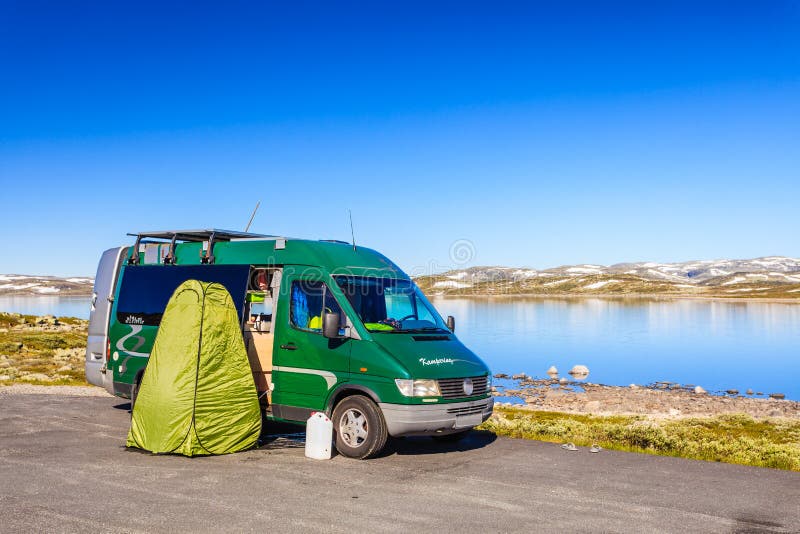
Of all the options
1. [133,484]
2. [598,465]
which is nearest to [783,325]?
[598,465]

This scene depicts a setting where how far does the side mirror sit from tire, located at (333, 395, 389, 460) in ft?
3.39

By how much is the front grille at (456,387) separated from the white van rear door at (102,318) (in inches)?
290

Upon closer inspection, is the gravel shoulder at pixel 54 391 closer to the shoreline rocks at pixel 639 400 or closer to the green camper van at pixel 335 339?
the green camper van at pixel 335 339

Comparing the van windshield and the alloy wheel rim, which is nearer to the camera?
the alloy wheel rim

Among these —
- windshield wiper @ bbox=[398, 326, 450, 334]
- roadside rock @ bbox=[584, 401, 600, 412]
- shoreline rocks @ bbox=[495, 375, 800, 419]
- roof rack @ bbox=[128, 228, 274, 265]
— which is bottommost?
shoreline rocks @ bbox=[495, 375, 800, 419]

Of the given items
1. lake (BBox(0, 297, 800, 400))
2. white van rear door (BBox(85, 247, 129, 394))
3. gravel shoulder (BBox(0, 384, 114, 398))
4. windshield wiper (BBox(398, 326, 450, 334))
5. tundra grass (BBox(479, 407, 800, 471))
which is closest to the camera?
windshield wiper (BBox(398, 326, 450, 334))

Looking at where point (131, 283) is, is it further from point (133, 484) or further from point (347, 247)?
point (133, 484)

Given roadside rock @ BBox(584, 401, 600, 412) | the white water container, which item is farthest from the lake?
the white water container

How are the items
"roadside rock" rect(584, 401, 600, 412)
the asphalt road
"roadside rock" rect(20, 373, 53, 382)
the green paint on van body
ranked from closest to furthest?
the asphalt road, the green paint on van body, "roadside rock" rect(20, 373, 53, 382), "roadside rock" rect(584, 401, 600, 412)

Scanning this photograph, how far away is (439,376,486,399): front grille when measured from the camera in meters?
10.2

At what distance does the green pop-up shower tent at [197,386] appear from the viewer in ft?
34.0

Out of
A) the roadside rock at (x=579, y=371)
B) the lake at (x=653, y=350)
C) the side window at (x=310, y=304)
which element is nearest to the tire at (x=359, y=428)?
the side window at (x=310, y=304)

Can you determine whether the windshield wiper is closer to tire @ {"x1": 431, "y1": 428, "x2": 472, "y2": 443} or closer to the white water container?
tire @ {"x1": 431, "y1": 428, "x2": 472, "y2": 443}

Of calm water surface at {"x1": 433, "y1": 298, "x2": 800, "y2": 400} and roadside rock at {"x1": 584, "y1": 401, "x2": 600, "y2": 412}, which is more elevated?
calm water surface at {"x1": 433, "y1": 298, "x2": 800, "y2": 400}
